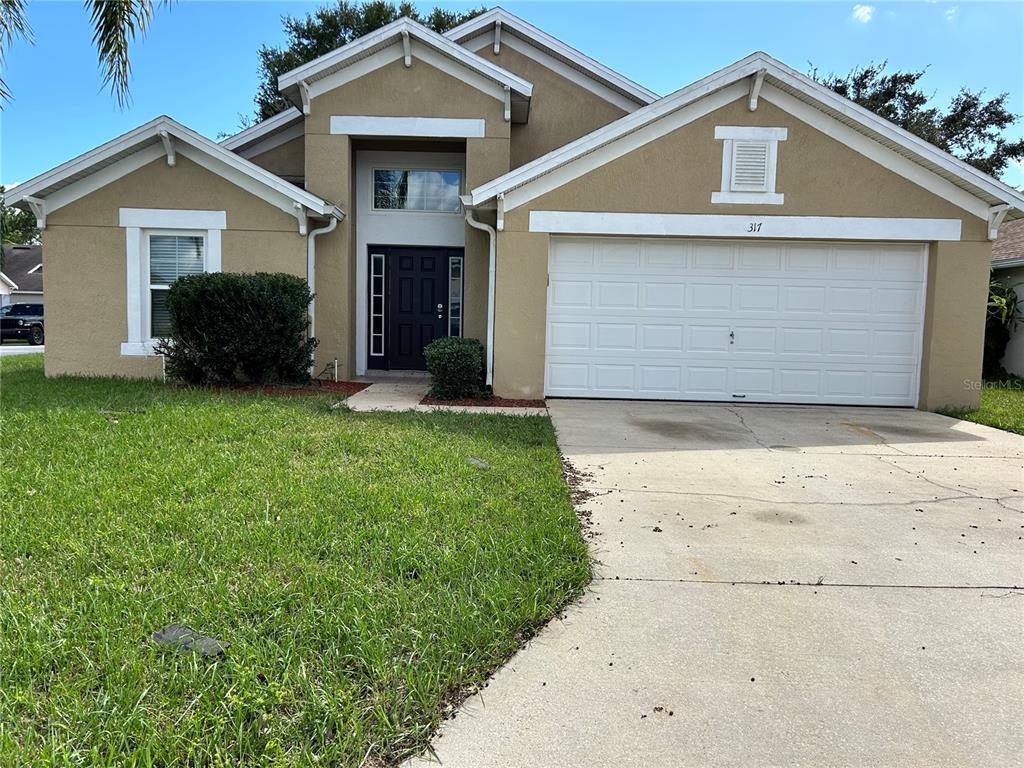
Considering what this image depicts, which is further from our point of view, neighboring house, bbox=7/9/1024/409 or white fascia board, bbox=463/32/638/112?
white fascia board, bbox=463/32/638/112

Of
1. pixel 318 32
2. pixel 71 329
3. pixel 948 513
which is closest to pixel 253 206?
pixel 71 329

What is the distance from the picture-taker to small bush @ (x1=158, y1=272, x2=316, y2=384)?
9.90 m

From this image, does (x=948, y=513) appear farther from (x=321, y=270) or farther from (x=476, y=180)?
(x=321, y=270)

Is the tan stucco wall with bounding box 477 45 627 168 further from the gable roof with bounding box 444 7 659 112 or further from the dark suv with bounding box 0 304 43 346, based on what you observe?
the dark suv with bounding box 0 304 43 346

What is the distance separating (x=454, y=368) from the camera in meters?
10.2

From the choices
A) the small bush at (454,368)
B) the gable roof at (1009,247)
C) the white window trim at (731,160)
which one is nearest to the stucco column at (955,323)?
the white window trim at (731,160)

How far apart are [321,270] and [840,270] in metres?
8.28

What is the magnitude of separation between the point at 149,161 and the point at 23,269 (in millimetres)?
43904

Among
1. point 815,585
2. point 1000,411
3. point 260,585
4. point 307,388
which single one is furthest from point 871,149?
point 260,585

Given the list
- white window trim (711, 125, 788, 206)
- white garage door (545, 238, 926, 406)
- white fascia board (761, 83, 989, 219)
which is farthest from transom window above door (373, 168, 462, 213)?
white fascia board (761, 83, 989, 219)

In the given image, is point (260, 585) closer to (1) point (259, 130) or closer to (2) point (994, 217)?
(2) point (994, 217)

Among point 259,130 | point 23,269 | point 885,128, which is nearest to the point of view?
point 885,128

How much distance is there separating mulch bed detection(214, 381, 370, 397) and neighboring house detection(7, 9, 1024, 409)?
755 mm

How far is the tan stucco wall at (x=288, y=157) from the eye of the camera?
13812 mm
